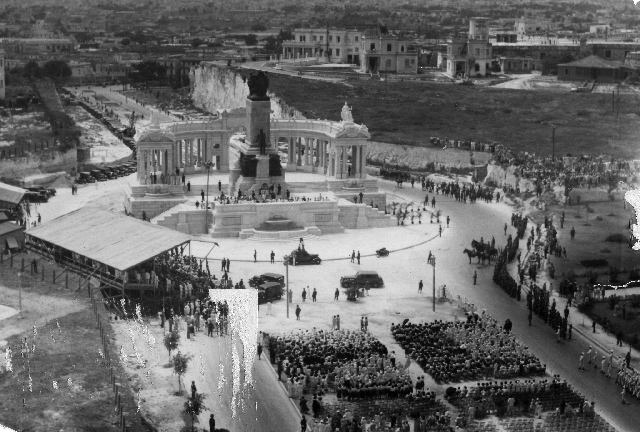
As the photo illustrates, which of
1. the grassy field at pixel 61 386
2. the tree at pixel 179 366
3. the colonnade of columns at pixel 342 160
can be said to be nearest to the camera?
the grassy field at pixel 61 386

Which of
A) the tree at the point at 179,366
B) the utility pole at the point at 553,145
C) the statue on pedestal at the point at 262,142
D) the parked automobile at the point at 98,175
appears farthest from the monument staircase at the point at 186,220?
the utility pole at the point at 553,145

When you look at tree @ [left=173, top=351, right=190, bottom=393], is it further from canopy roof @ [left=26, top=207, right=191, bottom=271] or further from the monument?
the monument

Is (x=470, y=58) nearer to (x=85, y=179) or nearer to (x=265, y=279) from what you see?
(x=85, y=179)

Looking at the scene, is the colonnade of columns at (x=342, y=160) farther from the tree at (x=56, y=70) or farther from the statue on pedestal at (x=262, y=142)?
the tree at (x=56, y=70)

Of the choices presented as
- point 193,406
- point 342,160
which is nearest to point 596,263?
point 342,160

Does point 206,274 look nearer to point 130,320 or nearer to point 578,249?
point 130,320

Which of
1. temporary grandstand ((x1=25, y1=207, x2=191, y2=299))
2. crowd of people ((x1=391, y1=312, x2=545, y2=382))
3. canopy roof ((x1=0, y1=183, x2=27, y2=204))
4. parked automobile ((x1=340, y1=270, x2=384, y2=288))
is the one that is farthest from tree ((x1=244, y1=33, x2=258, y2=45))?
crowd of people ((x1=391, y1=312, x2=545, y2=382))
